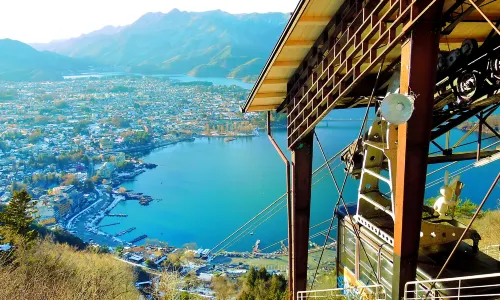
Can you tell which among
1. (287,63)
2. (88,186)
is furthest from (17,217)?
(88,186)

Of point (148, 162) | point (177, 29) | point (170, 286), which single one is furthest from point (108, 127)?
point (177, 29)

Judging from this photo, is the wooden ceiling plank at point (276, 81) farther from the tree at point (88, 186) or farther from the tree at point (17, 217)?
the tree at point (88, 186)

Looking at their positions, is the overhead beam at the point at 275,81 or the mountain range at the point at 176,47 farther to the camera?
the mountain range at the point at 176,47

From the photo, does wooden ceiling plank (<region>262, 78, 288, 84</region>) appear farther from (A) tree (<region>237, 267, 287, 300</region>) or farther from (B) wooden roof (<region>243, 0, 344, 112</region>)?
(A) tree (<region>237, 267, 287, 300</region>)

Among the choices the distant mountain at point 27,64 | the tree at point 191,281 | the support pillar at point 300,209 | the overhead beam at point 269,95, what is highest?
the distant mountain at point 27,64

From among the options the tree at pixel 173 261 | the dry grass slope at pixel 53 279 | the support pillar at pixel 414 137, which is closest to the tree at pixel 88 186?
the tree at pixel 173 261


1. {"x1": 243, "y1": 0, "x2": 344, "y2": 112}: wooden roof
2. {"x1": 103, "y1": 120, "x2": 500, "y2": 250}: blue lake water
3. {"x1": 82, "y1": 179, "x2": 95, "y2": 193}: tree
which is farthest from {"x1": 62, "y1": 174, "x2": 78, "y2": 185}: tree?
{"x1": 243, "y1": 0, "x2": 344, "y2": 112}: wooden roof
